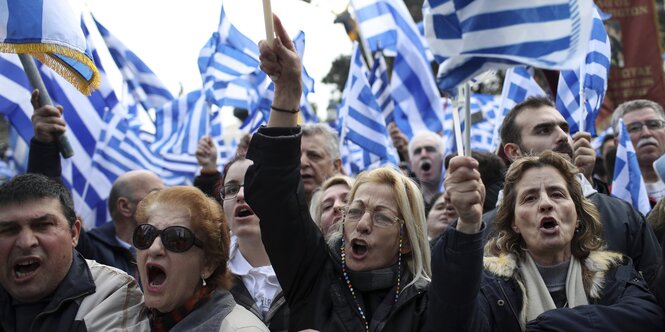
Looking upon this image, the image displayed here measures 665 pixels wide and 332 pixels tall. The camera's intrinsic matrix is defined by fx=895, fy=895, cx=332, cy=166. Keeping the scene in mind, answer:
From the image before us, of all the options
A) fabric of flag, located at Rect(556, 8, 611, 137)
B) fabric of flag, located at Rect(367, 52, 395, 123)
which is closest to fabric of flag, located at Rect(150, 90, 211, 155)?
fabric of flag, located at Rect(367, 52, 395, 123)

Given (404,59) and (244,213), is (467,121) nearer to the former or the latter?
(244,213)

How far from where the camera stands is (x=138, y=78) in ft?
31.5

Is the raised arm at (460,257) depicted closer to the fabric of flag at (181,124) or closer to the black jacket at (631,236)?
the black jacket at (631,236)

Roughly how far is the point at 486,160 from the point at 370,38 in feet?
12.3

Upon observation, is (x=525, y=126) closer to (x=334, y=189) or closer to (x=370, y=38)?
(x=334, y=189)

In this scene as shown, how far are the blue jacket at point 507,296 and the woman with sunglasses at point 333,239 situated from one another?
9.9 inches

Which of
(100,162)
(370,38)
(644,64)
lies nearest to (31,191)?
(100,162)

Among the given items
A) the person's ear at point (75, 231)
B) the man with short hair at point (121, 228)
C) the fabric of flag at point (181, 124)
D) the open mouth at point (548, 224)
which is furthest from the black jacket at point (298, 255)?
the fabric of flag at point (181, 124)

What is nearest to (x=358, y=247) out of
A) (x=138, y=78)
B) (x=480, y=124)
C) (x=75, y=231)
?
(x=75, y=231)

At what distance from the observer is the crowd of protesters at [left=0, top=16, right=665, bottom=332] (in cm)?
341

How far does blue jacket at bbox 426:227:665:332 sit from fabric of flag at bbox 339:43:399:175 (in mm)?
4390

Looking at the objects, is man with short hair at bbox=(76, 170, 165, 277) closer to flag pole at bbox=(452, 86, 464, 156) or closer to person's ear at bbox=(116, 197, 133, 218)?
person's ear at bbox=(116, 197, 133, 218)

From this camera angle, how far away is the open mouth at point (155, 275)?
145 inches

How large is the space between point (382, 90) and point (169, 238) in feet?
19.5
